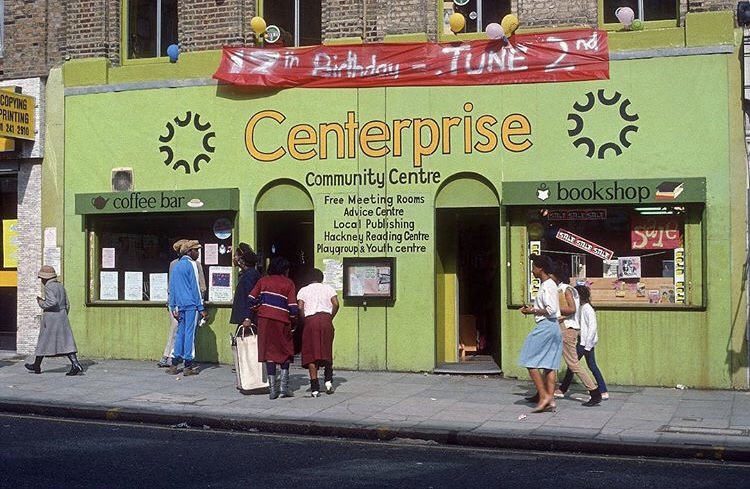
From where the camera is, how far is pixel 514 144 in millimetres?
14609

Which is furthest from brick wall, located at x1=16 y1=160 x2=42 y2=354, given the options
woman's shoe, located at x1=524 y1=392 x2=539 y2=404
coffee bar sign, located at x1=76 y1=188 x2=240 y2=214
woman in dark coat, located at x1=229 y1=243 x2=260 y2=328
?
woman's shoe, located at x1=524 y1=392 x2=539 y2=404

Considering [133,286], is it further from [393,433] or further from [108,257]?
[393,433]

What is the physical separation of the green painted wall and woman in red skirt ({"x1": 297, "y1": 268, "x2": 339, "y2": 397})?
2.46 m

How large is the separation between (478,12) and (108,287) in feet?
24.2

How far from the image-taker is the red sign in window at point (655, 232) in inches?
554

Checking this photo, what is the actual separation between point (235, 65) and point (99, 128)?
103 inches

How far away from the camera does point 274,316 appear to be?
12.6 meters

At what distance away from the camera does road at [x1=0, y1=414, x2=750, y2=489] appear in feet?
26.9

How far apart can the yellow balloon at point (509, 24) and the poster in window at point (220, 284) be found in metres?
5.56

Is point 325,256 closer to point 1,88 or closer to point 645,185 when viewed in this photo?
point 645,185

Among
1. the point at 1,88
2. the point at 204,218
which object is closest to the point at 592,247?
the point at 204,218

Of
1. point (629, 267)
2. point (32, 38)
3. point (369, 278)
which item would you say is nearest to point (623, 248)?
point (629, 267)

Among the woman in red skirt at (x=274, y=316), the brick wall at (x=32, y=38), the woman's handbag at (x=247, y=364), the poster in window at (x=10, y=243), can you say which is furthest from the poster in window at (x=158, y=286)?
the woman in red skirt at (x=274, y=316)

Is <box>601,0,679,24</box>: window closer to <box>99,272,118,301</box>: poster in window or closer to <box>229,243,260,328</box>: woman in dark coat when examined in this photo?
<box>229,243,260,328</box>: woman in dark coat
